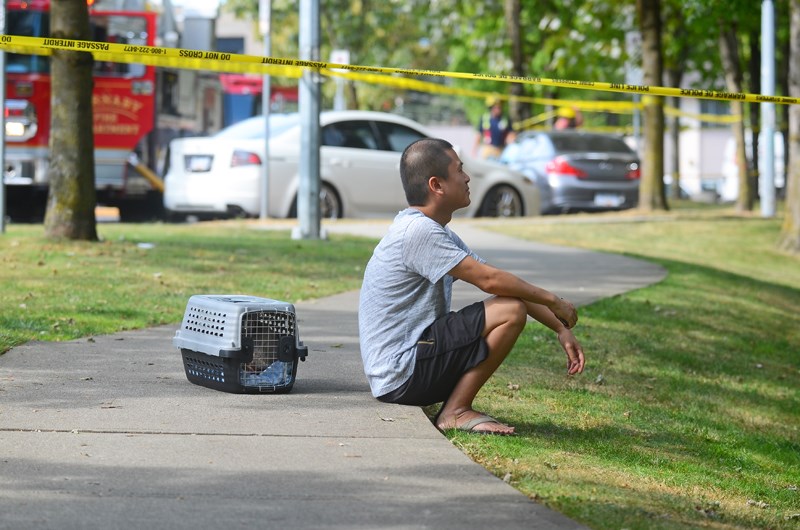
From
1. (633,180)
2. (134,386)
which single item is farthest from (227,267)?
(633,180)

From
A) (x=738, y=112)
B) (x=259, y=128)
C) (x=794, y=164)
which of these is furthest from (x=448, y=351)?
(x=738, y=112)

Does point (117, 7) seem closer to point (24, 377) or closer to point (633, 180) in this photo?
point (633, 180)

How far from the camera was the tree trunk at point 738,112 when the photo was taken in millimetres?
25734

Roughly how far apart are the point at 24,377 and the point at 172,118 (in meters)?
15.4

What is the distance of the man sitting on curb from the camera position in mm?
6008

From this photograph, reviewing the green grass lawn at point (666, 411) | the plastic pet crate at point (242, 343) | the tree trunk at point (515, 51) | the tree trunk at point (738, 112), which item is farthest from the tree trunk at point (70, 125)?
the tree trunk at point (515, 51)

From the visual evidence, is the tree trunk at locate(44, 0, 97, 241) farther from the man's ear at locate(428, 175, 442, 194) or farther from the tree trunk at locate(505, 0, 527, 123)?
the tree trunk at locate(505, 0, 527, 123)

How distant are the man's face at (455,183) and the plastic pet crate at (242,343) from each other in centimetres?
94

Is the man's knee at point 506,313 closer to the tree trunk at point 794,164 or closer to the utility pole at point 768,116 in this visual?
the tree trunk at point 794,164

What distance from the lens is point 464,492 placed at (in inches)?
191

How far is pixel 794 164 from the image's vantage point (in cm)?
1838

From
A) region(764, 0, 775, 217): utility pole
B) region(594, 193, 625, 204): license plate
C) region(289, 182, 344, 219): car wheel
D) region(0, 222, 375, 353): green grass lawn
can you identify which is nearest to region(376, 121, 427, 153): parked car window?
region(289, 182, 344, 219): car wheel

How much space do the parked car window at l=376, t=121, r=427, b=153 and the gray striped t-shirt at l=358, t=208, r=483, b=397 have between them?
510 inches

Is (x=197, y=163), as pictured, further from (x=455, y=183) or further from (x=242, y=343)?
(x=455, y=183)
